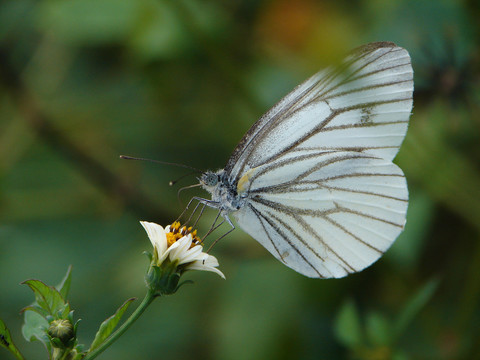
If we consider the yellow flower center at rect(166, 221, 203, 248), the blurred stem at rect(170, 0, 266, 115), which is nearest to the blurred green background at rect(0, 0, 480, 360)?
the blurred stem at rect(170, 0, 266, 115)

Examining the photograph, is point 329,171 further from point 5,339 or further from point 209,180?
point 5,339

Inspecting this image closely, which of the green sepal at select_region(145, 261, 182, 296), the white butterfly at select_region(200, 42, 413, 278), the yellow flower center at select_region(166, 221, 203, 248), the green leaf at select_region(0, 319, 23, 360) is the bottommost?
the green leaf at select_region(0, 319, 23, 360)

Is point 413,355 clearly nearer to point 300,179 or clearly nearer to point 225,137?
point 300,179

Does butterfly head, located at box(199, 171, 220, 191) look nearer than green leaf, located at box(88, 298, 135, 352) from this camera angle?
No

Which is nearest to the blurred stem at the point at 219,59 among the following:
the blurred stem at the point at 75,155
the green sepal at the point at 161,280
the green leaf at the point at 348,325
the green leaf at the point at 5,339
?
the blurred stem at the point at 75,155

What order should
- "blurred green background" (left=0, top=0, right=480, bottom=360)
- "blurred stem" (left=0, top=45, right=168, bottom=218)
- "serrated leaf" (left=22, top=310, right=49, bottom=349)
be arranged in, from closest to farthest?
"serrated leaf" (left=22, top=310, right=49, bottom=349), "blurred green background" (left=0, top=0, right=480, bottom=360), "blurred stem" (left=0, top=45, right=168, bottom=218)

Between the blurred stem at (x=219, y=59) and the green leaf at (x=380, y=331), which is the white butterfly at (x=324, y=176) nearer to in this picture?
the green leaf at (x=380, y=331)

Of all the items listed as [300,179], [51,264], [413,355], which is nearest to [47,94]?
[51,264]

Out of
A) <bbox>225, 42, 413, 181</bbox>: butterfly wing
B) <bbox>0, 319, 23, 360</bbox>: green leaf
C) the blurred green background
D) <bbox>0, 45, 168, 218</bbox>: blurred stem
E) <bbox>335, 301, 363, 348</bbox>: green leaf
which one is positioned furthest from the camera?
<bbox>0, 45, 168, 218</bbox>: blurred stem

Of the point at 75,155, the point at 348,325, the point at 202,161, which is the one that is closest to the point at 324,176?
the point at 348,325

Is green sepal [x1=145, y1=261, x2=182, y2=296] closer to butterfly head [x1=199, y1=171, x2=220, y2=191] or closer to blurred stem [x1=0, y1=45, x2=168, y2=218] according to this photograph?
butterfly head [x1=199, y1=171, x2=220, y2=191]
